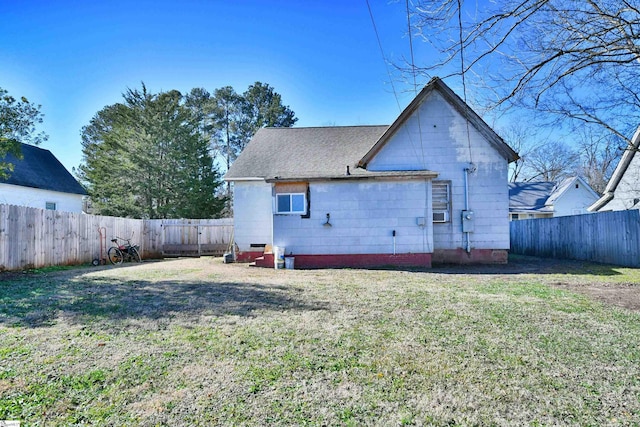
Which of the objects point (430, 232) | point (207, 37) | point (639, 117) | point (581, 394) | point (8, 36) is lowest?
point (581, 394)

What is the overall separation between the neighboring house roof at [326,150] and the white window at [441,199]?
3.01 feet

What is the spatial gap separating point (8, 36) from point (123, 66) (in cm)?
406

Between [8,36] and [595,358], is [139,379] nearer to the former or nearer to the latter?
[595,358]

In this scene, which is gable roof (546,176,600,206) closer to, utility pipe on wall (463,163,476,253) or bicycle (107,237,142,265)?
utility pipe on wall (463,163,476,253)

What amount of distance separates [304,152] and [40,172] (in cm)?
1845

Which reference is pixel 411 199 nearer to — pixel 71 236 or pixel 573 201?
pixel 71 236

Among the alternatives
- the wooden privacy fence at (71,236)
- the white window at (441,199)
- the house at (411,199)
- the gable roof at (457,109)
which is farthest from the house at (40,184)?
the white window at (441,199)

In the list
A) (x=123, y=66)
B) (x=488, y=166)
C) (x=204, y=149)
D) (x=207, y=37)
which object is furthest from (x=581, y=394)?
(x=204, y=149)

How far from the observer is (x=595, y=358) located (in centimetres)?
338

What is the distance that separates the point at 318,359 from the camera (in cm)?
337

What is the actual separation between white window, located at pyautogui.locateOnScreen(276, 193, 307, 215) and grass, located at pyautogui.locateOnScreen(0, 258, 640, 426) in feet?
17.3

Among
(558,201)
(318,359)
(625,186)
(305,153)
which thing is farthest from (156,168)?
(558,201)

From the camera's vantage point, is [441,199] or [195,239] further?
[195,239]

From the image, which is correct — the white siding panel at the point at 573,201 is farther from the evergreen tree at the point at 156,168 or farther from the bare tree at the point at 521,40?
the evergreen tree at the point at 156,168
